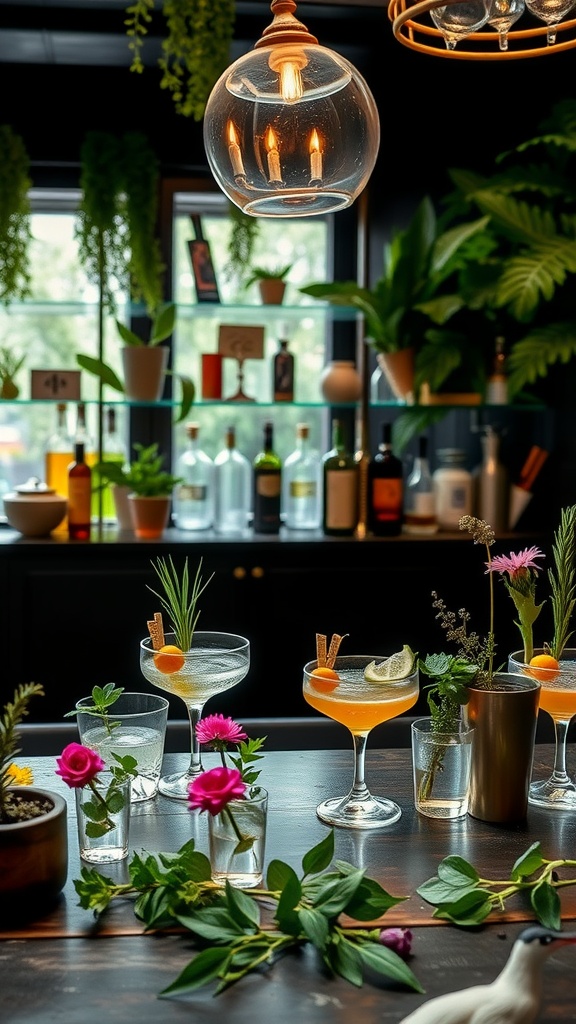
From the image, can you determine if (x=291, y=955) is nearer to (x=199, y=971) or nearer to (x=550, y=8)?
(x=199, y=971)

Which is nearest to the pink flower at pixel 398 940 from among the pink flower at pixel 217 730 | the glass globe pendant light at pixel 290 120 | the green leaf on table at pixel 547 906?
the green leaf on table at pixel 547 906

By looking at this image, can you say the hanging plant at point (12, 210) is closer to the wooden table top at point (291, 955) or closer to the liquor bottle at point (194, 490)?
the liquor bottle at point (194, 490)

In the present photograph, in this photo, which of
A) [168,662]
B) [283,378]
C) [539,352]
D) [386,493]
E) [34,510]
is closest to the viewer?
[168,662]

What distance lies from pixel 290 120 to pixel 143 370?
1.95 m

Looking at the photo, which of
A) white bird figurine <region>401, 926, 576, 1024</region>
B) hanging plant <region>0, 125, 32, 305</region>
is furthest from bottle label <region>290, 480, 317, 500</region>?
white bird figurine <region>401, 926, 576, 1024</region>

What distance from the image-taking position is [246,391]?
365 cm

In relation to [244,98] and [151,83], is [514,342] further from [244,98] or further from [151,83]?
[244,98]

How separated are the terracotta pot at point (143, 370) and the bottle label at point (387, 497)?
0.71 metres

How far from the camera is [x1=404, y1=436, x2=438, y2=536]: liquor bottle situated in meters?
3.30

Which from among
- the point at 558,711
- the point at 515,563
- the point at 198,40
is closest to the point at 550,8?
the point at 515,563

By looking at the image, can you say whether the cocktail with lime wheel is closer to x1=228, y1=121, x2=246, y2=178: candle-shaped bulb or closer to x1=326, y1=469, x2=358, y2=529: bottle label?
x1=228, y1=121, x2=246, y2=178: candle-shaped bulb

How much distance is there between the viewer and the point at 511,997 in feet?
2.80

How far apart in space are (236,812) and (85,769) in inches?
6.3

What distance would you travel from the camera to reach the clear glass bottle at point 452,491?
332 cm
